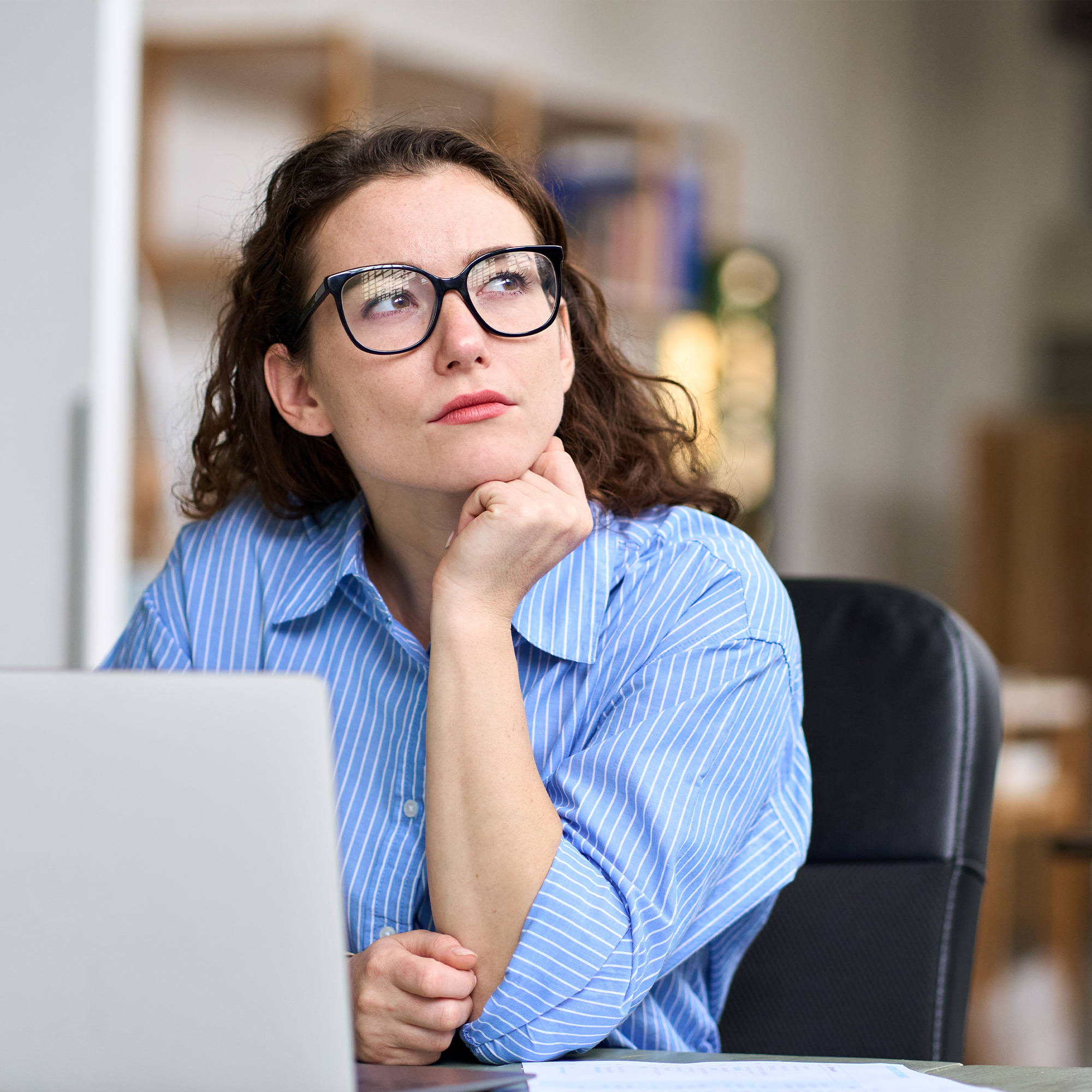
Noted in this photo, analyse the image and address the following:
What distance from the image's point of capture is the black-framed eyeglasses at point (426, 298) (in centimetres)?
99

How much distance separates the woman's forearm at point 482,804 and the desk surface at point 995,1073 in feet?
0.31

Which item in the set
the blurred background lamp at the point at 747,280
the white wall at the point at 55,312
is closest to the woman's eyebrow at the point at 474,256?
the white wall at the point at 55,312

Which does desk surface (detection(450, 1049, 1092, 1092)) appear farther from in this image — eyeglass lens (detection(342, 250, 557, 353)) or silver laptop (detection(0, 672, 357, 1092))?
eyeglass lens (detection(342, 250, 557, 353))

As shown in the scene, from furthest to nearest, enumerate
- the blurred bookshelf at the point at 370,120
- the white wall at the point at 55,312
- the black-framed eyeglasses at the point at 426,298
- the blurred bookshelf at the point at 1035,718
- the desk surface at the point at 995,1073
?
the blurred bookshelf at the point at 1035,718 < the blurred bookshelf at the point at 370,120 < the white wall at the point at 55,312 < the black-framed eyeglasses at the point at 426,298 < the desk surface at the point at 995,1073

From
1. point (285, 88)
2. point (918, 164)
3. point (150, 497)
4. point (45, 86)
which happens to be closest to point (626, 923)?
point (45, 86)

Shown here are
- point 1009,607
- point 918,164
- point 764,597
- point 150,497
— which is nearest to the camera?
point 764,597

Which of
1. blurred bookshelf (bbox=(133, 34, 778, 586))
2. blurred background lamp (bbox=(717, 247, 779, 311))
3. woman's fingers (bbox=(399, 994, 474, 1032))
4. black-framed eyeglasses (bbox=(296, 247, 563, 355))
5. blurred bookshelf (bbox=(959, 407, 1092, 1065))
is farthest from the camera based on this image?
blurred background lamp (bbox=(717, 247, 779, 311))

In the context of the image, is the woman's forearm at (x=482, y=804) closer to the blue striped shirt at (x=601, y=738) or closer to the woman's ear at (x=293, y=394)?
the blue striped shirt at (x=601, y=738)

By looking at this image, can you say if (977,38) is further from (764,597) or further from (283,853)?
(283,853)

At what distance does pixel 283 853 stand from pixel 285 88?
245 centimetres

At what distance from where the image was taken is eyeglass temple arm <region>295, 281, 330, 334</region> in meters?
1.04

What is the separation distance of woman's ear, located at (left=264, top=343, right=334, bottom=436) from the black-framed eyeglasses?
13 cm

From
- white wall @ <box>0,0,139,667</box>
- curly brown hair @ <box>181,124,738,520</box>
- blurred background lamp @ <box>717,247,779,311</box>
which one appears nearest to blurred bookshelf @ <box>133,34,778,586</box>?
blurred background lamp @ <box>717,247,779,311</box>

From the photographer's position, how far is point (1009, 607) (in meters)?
4.41
